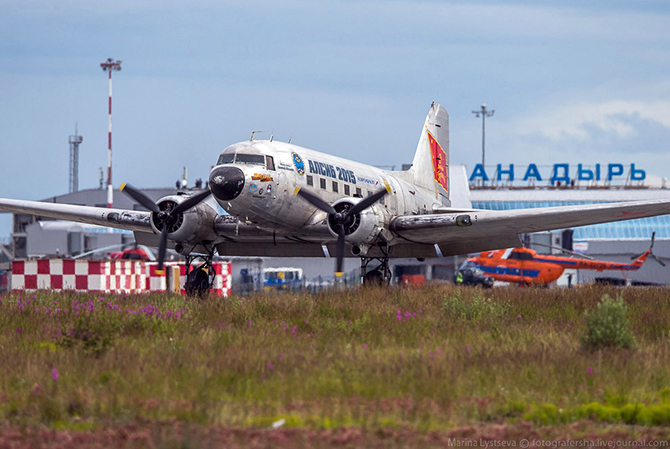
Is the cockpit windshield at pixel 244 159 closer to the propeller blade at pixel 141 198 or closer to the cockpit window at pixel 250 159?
the cockpit window at pixel 250 159

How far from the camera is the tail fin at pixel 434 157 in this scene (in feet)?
96.8

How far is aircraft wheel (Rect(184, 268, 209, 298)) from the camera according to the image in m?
22.0

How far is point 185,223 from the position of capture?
21.8 metres

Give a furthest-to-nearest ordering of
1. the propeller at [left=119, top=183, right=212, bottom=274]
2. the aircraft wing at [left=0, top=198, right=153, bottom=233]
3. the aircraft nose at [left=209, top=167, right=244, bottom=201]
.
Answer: the aircraft wing at [left=0, top=198, right=153, bottom=233] → the propeller at [left=119, top=183, right=212, bottom=274] → the aircraft nose at [left=209, top=167, right=244, bottom=201]

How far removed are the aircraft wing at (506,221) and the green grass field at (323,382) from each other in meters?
6.68

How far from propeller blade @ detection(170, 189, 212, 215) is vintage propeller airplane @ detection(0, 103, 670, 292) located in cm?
3

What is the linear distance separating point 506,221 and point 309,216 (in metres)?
5.59

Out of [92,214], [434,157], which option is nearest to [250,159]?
[92,214]

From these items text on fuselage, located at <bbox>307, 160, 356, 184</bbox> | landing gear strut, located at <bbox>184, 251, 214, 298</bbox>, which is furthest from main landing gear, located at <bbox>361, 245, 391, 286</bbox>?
landing gear strut, located at <bbox>184, 251, 214, 298</bbox>

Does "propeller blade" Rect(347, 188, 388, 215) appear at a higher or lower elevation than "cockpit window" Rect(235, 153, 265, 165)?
lower

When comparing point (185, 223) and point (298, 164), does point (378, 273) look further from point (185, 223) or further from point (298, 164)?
point (185, 223)

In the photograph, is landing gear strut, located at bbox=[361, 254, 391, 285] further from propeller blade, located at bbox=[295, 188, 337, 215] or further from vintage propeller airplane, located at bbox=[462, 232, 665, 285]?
vintage propeller airplane, located at bbox=[462, 232, 665, 285]

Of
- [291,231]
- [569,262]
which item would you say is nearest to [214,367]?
[291,231]

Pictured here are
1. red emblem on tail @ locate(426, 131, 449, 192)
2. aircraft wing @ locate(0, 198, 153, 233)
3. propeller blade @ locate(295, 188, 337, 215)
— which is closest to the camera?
propeller blade @ locate(295, 188, 337, 215)
